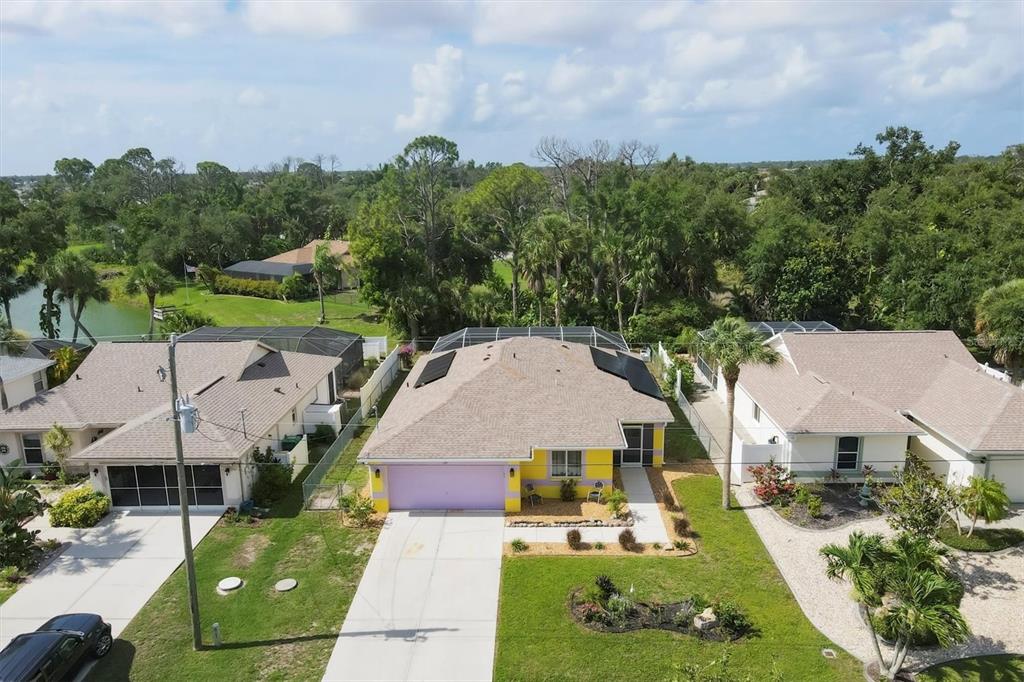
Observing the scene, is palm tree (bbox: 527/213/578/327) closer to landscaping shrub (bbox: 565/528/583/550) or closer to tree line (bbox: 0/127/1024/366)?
tree line (bbox: 0/127/1024/366)

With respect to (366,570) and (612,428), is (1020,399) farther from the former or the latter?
(366,570)

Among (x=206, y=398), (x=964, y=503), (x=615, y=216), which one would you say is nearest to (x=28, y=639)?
(x=206, y=398)

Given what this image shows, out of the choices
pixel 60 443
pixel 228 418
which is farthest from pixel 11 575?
pixel 228 418

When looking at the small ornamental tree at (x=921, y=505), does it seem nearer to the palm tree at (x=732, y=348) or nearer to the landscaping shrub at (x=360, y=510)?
the palm tree at (x=732, y=348)

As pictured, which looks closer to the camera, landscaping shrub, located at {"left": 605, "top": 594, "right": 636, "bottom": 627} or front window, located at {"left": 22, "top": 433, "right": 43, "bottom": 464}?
landscaping shrub, located at {"left": 605, "top": 594, "right": 636, "bottom": 627}

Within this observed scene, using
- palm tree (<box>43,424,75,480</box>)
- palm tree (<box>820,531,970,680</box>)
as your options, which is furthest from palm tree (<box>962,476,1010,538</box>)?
palm tree (<box>43,424,75,480</box>)

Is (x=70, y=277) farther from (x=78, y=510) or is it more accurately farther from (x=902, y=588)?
(x=902, y=588)

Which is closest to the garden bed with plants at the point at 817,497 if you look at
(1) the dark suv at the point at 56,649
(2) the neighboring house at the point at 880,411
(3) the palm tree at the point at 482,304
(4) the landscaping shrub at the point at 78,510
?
(2) the neighboring house at the point at 880,411
